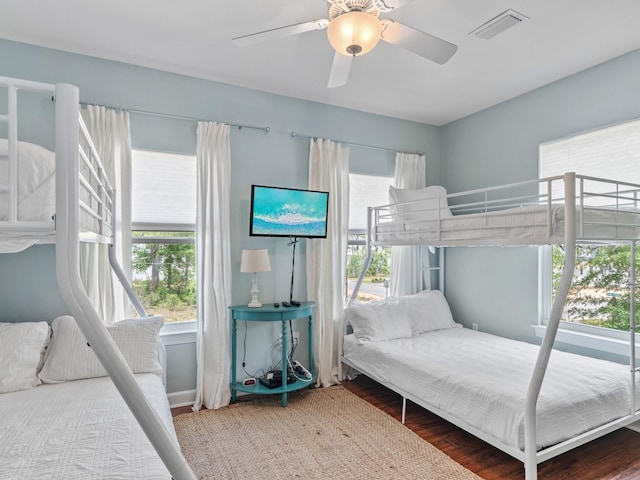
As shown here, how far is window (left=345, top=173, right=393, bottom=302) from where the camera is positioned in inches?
151

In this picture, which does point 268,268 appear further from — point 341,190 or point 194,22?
point 194,22

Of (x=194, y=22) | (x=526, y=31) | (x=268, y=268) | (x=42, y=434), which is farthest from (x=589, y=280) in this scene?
(x=42, y=434)

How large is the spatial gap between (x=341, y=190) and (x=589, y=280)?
2.23 metres

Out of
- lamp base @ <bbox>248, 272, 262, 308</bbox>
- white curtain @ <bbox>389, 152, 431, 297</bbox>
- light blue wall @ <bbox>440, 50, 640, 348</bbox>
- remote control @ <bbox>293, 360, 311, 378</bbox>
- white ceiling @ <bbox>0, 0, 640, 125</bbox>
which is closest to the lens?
white ceiling @ <bbox>0, 0, 640, 125</bbox>

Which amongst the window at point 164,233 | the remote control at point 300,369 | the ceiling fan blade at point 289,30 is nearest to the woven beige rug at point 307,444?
the remote control at point 300,369

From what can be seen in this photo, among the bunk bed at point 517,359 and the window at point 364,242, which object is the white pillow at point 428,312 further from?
the window at point 364,242

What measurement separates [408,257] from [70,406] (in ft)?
10.3

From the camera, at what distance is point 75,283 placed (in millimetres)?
1105

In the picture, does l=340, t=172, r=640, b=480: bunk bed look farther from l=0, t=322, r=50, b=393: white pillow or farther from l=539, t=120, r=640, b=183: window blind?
l=0, t=322, r=50, b=393: white pillow

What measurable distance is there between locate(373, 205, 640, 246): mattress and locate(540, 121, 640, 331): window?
0.74 meters

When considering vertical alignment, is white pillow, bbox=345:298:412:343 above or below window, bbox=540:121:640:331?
below

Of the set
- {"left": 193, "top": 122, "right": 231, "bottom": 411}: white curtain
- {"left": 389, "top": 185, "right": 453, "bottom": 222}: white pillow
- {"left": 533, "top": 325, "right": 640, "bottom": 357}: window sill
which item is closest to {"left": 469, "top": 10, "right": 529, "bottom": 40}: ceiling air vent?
{"left": 389, "top": 185, "right": 453, "bottom": 222}: white pillow

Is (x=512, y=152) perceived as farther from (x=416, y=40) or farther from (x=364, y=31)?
(x=364, y=31)

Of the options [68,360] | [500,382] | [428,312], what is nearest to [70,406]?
[68,360]
